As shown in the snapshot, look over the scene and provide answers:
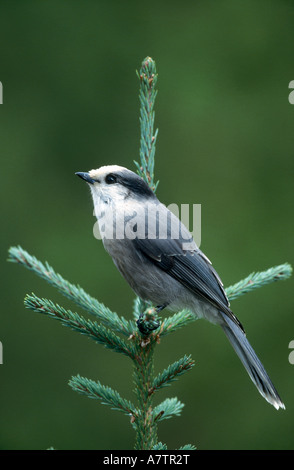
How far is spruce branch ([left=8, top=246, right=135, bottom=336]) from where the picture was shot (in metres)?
1.90

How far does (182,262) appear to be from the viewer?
233 cm

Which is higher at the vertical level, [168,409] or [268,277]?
[268,277]

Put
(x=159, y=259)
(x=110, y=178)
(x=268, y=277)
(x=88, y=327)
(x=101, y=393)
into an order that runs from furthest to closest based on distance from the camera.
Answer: (x=110, y=178) → (x=159, y=259) → (x=268, y=277) → (x=88, y=327) → (x=101, y=393)

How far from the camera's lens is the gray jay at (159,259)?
228 cm

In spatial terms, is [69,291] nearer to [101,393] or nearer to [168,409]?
[101,393]

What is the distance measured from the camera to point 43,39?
4.36 metres

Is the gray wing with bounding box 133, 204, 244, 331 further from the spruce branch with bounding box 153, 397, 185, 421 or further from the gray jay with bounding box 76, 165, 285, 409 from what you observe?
the spruce branch with bounding box 153, 397, 185, 421

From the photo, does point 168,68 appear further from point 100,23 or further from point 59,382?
point 59,382

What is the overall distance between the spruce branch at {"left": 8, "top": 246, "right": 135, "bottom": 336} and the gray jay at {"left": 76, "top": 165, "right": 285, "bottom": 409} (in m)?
0.34

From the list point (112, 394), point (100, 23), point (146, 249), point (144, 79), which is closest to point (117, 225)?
point (146, 249)

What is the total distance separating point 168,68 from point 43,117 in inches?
40.3

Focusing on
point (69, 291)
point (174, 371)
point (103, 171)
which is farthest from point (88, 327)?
point (103, 171)

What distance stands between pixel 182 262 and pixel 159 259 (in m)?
0.10
